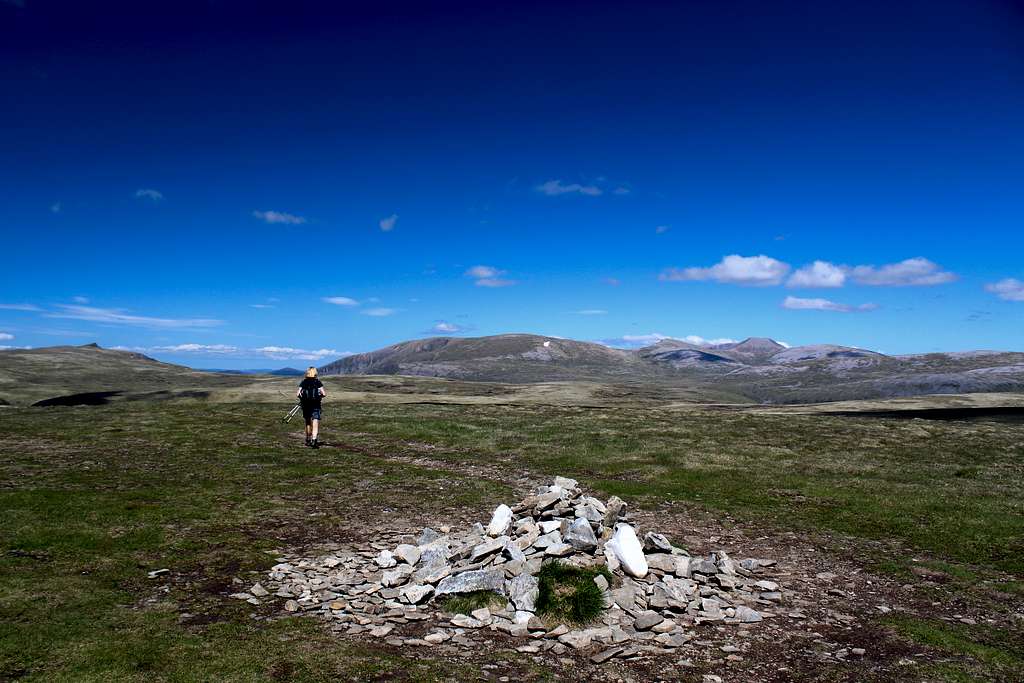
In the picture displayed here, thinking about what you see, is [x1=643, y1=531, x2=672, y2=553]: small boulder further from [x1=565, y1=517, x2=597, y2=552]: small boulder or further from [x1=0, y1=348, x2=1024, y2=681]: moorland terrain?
[x1=0, y1=348, x2=1024, y2=681]: moorland terrain

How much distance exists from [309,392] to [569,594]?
22.4 metres

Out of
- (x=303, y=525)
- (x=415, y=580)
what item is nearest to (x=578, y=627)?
(x=415, y=580)

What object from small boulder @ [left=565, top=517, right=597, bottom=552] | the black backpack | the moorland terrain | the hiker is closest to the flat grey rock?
the moorland terrain

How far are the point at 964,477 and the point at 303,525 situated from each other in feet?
97.8

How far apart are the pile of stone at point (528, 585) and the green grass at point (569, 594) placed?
0.63 feet

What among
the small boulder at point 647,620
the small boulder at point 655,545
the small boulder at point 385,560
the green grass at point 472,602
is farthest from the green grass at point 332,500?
the small boulder at point 655,545

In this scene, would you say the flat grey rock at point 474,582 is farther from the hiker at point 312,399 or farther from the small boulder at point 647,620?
the hiker at point 312,399

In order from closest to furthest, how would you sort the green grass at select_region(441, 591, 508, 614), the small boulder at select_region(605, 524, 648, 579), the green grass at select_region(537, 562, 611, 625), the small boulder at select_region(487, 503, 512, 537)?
the green grass at select_region(537, 562, 611, 625) < the green grass at select_region(441, 591, 508, 614) < the small boulder at select_region(605, 524, 648, 579) < the small boulder at select_region(487, 503, 512, 537)

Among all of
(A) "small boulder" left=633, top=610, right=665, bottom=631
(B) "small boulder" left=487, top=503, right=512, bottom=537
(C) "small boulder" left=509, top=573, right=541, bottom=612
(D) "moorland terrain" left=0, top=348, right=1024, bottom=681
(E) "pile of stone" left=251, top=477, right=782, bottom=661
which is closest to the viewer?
(D) "moorland terrain" left=0, top=348, right=1024, bottom=681

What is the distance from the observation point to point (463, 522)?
20.0 metres

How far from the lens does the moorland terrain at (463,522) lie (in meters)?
10.8

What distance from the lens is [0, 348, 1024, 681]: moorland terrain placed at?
35.3ft

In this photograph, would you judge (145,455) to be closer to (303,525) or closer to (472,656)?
(303,525)

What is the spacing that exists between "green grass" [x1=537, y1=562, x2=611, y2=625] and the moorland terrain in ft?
3.81
